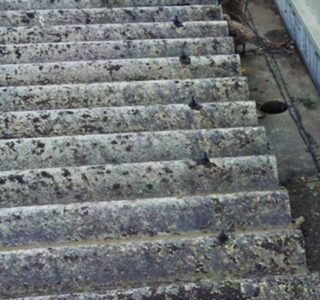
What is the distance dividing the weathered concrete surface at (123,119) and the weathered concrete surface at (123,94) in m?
0.29

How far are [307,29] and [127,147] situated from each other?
2552mm

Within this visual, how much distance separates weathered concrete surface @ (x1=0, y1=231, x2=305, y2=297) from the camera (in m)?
3.33

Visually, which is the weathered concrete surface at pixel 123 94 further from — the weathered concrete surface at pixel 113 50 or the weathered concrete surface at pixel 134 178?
the weathered concrete surface at pixel 113 50

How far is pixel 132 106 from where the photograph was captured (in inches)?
183

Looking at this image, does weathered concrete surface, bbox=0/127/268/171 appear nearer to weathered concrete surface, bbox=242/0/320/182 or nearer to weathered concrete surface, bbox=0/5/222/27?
weathered concrete surface, bbox=242/0/320/182

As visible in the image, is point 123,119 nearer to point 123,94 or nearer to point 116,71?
point 123,94

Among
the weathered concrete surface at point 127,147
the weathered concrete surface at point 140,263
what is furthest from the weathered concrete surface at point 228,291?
the weathered concrete surface at point 127,147

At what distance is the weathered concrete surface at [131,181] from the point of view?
3951 millimetres

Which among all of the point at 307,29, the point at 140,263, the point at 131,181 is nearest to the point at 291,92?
the point at 307,29

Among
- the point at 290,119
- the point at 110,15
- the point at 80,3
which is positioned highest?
the point at 80,3

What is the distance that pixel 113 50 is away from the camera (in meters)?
5.55

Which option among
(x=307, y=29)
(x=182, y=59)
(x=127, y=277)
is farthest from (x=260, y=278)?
(x=307, y=29)

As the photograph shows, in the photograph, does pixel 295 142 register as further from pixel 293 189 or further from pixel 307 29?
pixel 307 29

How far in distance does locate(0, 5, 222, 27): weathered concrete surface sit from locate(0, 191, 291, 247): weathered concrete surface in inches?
125
